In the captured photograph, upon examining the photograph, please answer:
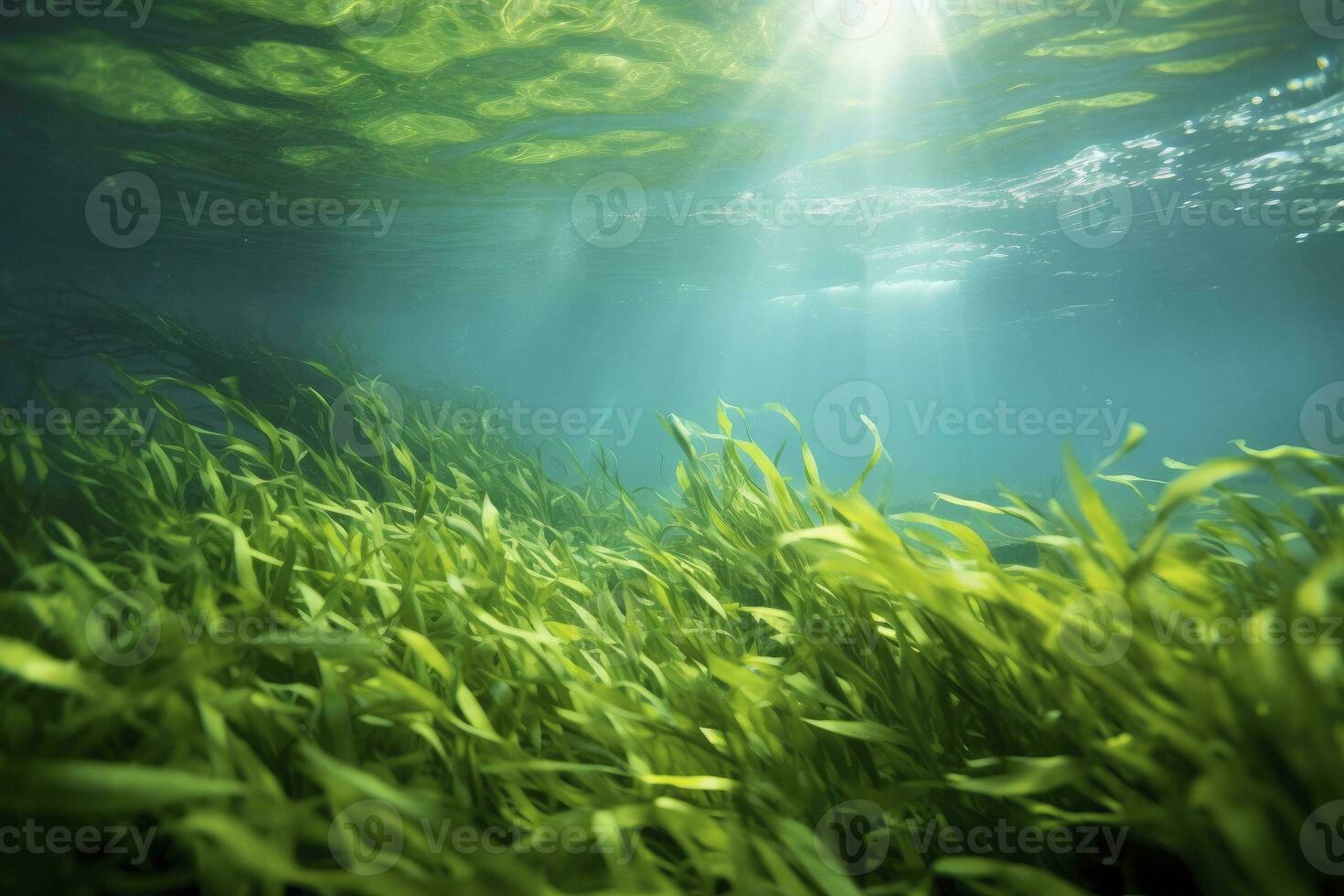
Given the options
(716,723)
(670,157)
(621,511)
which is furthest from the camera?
(670,157)

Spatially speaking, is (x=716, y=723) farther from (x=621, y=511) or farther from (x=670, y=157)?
(x=670, y=157)

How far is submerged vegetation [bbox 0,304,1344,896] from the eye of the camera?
1146 mm

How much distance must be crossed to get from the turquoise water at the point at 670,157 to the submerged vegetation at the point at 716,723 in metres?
4.98

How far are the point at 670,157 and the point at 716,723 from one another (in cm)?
1415

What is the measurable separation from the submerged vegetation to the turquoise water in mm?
4978

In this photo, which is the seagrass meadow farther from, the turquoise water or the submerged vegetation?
the turquoise water

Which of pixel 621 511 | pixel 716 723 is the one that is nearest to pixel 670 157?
pixel 621 511

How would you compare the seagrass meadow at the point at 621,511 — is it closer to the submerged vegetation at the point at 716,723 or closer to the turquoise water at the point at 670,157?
the submerged vegetation at the point at 716,723

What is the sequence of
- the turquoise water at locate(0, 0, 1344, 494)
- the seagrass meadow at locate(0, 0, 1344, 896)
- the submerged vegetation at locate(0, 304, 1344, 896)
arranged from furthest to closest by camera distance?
the turquoise water at locate(0, 0, 1344, 494), the seagrass meadow at locate(0, 0, 1344, 896), the submerged vegetation at locate(0, 304, 1344, 896)

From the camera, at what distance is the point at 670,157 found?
1374 centimetres

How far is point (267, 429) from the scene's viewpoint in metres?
3.60

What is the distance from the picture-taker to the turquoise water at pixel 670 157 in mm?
9055

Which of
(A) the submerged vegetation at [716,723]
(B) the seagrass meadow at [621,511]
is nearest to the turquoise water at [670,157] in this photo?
(B) the seagrass meadow at [621,511]

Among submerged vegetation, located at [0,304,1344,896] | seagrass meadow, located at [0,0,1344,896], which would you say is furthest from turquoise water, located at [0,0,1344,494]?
submerged vegetation, located at [0,304,1344,896]
